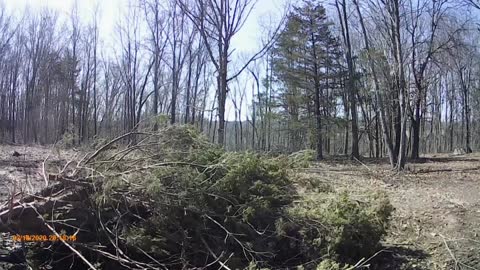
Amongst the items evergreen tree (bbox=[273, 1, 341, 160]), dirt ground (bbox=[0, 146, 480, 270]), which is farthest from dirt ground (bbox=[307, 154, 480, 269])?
evergreen tree (bbox=[273, 1, 341, 160])

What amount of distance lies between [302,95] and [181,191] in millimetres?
17684

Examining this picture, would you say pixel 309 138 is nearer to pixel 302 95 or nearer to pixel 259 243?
pixel 302 95

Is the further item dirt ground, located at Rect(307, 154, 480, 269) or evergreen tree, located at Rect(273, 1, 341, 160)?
evergreen tree, located at Rect(273, 1, 341, 160)

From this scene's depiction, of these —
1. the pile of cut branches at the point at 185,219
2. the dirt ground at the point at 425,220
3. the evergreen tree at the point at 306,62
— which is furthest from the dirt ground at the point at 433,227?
the evergreen tree at the point at 306,62

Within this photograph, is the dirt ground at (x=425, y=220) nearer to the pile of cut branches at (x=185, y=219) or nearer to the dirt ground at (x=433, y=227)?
the dirt ground at (x=433, y=227)

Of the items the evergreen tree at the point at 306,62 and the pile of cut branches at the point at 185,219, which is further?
the evergreen tree at the point at 306,62

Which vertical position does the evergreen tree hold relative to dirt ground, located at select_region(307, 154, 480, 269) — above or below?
above

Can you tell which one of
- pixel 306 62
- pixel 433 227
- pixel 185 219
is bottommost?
pixel 433 227

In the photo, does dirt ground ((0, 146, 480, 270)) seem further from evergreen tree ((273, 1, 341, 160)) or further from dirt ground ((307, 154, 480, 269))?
evergreen tree ((273, 1, 341, 160))

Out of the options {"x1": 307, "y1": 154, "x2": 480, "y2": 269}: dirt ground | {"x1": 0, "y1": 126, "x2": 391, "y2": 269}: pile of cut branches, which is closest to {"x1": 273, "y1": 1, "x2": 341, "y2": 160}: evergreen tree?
{"x1": 307, "y1": 154, "x2": 480, "y2": 269}: dirt ground

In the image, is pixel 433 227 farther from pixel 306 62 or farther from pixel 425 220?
pixel 306 62

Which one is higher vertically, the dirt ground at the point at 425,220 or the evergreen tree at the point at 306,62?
the evergreen tree at the point at 306,62

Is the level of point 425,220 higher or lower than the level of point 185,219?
lower

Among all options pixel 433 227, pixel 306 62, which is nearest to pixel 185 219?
pixel 433 227
